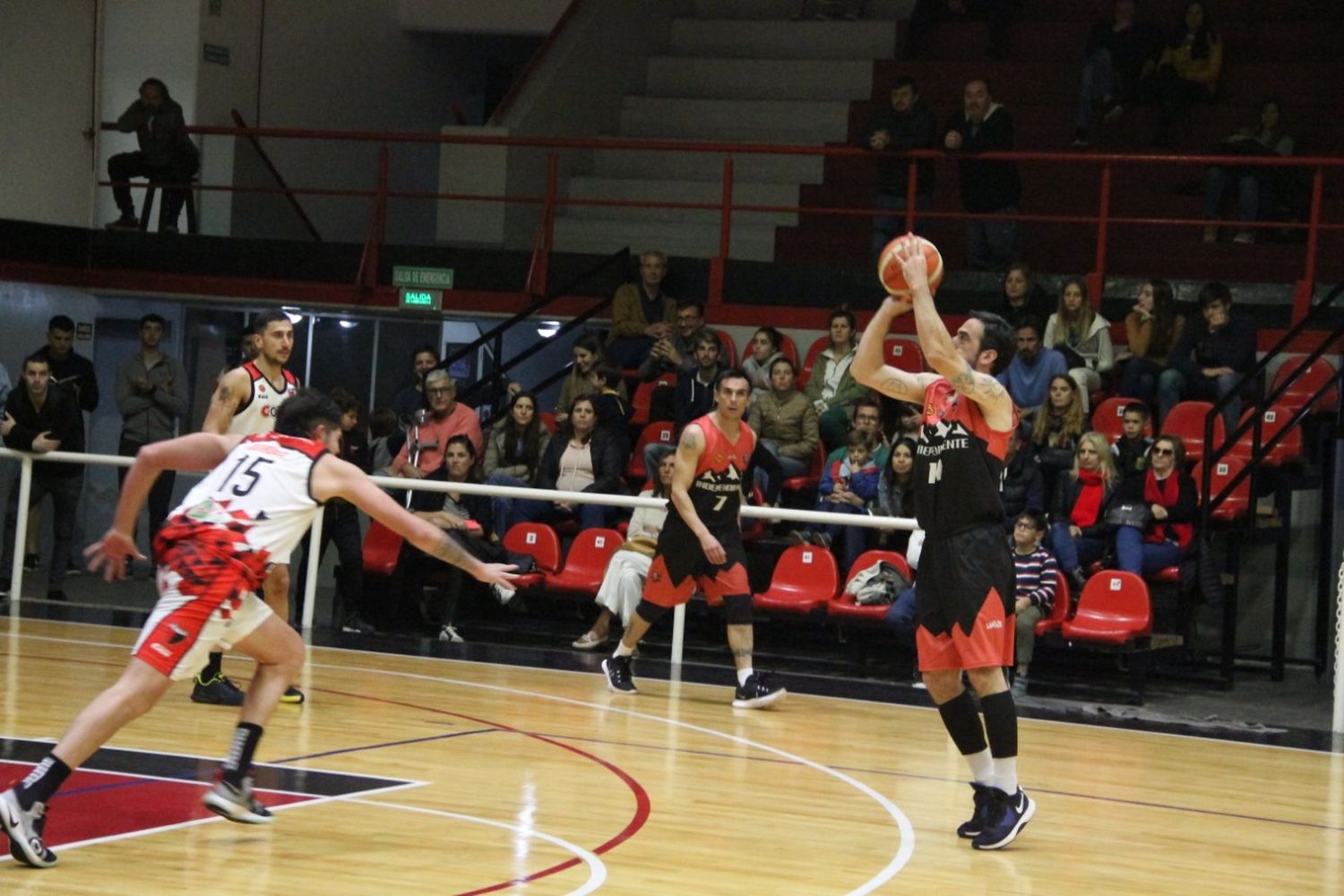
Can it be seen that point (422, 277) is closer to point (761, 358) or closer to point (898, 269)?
point (761, 358)

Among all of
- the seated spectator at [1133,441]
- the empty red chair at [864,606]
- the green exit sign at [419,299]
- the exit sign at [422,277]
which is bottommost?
the empty red chair at [864,606]

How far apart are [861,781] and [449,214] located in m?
→ 11.4

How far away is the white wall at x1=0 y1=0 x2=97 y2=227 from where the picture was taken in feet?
54.9

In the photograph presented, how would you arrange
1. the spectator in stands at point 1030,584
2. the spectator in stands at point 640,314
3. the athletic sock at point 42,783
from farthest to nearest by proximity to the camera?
the spectator in stands at point 640,314 → the spectator in stands at point 1030,584 → the athletic sock at point 42,783

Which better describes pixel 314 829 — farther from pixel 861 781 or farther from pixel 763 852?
pixel 861 781

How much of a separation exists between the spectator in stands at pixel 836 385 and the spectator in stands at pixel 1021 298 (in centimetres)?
120

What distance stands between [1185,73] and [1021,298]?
4.33m

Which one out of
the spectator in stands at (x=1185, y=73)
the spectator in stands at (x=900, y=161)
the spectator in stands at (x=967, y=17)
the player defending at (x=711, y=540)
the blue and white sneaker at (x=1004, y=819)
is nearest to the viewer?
the blue and white sneaker at (x=1004, y=819)

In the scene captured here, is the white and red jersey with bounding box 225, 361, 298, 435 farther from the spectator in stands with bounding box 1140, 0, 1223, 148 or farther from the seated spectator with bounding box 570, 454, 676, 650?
the spectator in stands with bounding box 1140, 0, 1223, 148

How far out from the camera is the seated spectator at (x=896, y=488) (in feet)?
39.5

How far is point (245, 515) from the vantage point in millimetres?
6012

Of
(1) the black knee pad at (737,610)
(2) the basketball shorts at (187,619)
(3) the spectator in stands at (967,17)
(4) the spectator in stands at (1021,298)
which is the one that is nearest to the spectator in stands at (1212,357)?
(4) the spectator in stands at (1021,298)

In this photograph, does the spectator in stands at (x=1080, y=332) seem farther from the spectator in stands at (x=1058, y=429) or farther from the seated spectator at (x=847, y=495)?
the seated spectator at (x=847, y=495)

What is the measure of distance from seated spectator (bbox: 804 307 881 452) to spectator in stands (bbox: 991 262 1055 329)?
3.93 ft
